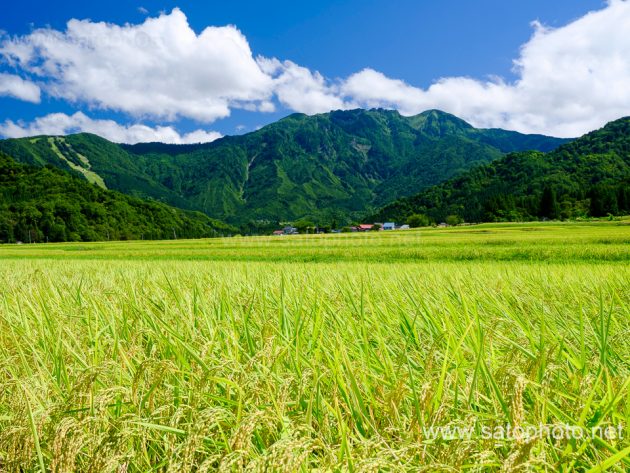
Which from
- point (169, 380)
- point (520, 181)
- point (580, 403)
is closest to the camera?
point (580, 403)

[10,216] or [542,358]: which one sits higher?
[10,216]

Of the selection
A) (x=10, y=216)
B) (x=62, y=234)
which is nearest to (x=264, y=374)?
(x=62, y=234)

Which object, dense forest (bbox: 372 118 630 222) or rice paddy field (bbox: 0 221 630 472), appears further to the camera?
dense forest (bbox: 372 118 630 222)

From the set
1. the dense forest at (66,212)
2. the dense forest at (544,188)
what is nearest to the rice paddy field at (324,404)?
the dense forest at (544,188)

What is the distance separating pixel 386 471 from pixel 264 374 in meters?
0.56

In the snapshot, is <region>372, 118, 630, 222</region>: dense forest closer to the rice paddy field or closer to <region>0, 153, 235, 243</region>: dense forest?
<region>0, 153, 235, 243</region>: dense forest

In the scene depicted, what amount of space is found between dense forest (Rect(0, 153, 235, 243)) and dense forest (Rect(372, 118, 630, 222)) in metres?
107

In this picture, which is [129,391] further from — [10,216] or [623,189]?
[10,216]

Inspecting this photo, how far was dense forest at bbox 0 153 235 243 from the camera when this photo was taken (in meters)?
119

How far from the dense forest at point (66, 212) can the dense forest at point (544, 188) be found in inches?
4229

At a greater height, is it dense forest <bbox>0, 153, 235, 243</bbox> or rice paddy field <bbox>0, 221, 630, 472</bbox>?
dense forest <bbox>0, 153, 235, 243</bbox>

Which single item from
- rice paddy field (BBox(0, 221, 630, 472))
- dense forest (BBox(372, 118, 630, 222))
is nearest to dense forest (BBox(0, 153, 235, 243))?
dense forest (BBox(372, 118, 630, 222))

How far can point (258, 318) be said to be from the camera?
2.60 meters

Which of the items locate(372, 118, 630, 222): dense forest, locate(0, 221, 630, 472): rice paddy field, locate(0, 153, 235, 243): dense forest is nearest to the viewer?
locate(0, 221, 630, 472): rice paddy field
